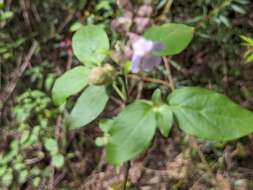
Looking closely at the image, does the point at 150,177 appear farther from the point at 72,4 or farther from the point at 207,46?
the point at 72,4

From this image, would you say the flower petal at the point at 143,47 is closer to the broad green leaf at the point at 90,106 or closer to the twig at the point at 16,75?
the broad green leaf at the point at 90,106

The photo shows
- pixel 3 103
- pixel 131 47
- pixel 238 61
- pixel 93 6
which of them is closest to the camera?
pixel 131 47

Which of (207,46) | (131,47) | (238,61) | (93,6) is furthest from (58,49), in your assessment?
(131,47)

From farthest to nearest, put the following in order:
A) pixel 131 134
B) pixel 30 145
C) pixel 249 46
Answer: pixel 30 145, pixel 249 46, pixel 131 134

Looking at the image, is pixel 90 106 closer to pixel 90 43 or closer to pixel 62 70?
pixel 90 43

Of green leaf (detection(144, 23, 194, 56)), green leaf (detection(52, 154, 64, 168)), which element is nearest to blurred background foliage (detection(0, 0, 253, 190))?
green leaf (detection(52, 154, 64, 168))

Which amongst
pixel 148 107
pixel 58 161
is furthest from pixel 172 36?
pixel 58 161
